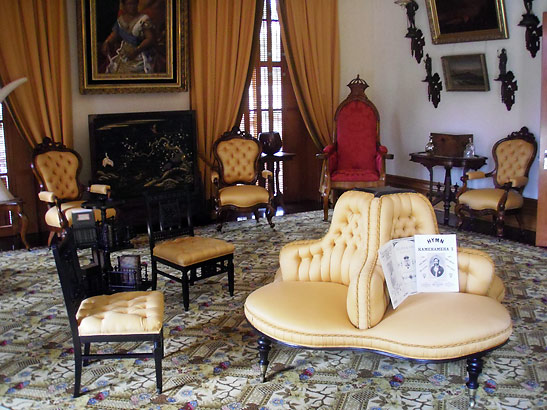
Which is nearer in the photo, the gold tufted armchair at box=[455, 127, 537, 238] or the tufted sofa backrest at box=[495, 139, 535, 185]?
the gold tufted armchair at box=[455, 127, 537, 238]

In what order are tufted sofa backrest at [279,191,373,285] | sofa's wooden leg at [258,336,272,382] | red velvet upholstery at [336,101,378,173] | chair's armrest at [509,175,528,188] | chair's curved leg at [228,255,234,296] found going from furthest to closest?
red velvet upholstery at [336,101,378,173] < chair's armrest at [509,175,528,188] < chair's curved leg at [228,255,234,296] < tufted sofa backrest at [279,191,373,285] < sofa's wooden leg at [258,336,272,382]

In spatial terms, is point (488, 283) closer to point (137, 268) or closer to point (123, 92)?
point (137, 268)

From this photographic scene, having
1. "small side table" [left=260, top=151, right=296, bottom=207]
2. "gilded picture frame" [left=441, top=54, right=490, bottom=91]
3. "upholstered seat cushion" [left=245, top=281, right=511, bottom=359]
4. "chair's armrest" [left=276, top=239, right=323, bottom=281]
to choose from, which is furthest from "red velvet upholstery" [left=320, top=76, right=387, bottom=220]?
"upholstered seat cushion" [left=245, top=281, right=511, bottom=359]

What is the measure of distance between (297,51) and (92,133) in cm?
305

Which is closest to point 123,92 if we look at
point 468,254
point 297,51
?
point 297,51

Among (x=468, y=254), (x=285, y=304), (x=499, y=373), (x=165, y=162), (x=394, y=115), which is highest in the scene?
(x=394, y=115)

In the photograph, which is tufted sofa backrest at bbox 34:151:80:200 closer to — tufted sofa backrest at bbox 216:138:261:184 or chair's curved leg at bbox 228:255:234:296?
tufted sofa backrest at bbox 216:138:261:184

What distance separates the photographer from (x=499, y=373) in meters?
3.60

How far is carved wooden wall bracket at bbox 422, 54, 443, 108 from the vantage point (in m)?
8.11

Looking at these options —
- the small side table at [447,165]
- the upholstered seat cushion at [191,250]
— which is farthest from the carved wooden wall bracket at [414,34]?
the upholstered seat cushion at [191,250]

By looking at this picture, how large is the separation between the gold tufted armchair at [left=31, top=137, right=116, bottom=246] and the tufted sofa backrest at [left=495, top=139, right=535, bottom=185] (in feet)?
13.9

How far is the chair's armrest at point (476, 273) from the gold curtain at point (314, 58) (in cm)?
540

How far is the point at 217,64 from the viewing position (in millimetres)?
8094

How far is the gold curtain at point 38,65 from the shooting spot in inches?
265
